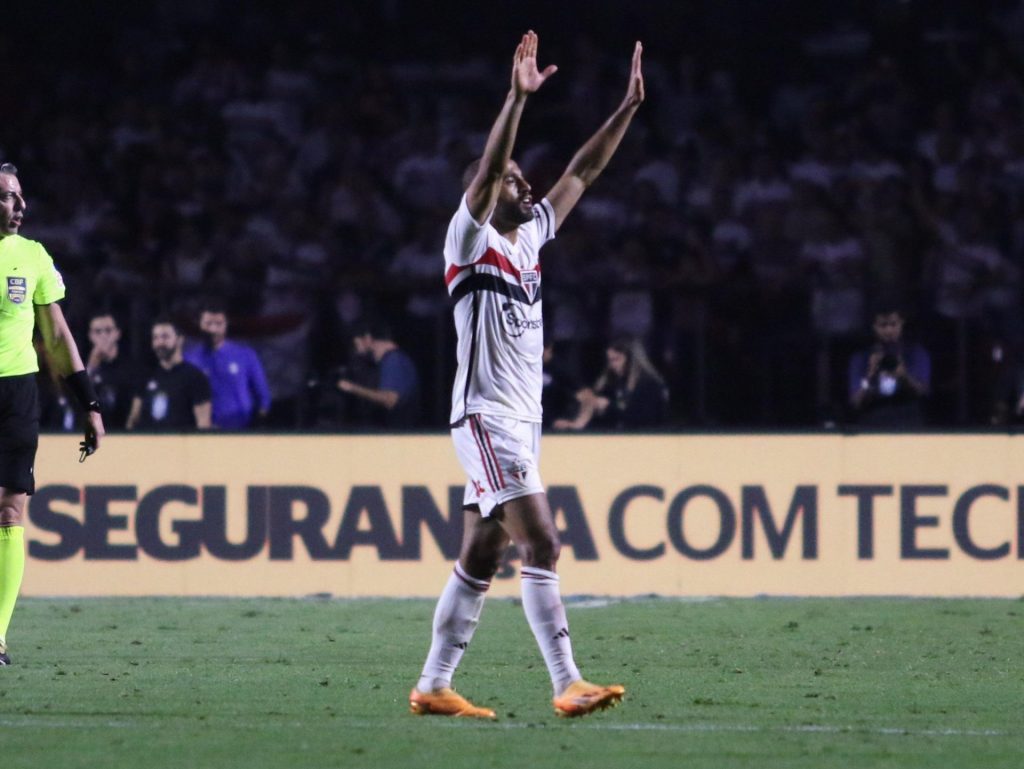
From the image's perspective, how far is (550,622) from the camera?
668 centimetres

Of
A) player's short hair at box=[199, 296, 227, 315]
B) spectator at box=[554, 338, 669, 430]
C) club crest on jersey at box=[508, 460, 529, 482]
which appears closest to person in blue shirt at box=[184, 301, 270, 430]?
player's short hair at box=[199, 296, 227, 315]

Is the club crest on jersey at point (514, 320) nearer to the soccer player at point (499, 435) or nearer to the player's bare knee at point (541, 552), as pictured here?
the soccer player at point (499, 435)

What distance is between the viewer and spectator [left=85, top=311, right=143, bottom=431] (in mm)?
13062

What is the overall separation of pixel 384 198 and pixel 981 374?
610 centimetres

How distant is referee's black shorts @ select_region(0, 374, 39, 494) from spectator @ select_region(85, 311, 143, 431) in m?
4.70

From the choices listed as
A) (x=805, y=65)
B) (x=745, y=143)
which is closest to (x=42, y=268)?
(x=745, y=143)

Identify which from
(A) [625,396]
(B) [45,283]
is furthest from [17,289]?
(A) [625,396]

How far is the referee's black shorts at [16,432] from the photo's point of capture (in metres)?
8.28

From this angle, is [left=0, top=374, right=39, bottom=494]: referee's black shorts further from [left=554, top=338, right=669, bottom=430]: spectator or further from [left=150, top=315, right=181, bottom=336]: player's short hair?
[left=554, top=338, right=669, bottom=430]: spectator

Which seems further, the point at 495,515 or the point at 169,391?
the point at 169,391

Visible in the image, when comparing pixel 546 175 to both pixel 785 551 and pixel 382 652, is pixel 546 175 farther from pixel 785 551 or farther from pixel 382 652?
pixel 382 652

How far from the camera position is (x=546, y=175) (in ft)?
56.2

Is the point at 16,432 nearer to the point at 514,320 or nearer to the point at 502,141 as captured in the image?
the point at 514,320

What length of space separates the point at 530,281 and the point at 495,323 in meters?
0.21
